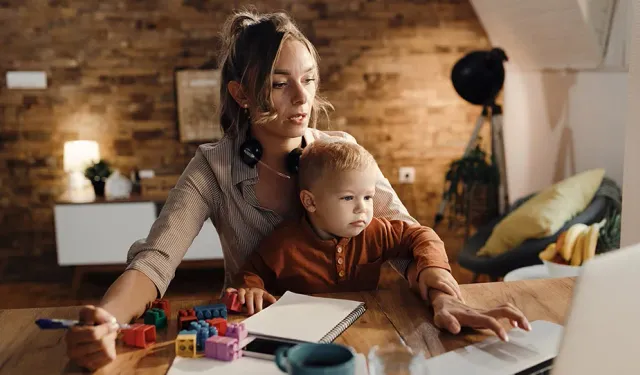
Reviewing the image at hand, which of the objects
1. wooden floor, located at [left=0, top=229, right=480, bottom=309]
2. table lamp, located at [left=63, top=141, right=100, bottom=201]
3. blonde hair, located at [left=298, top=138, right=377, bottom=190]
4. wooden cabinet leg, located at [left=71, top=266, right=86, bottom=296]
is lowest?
wooden floor, located at [left=0, top=229, right=480, bottom=309]

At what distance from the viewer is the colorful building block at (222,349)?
108 cm

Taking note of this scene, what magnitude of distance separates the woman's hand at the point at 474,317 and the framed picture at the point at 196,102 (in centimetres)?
363

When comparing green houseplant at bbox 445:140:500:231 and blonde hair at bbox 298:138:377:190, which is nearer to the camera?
blonde hair at bbox 298:138:377:190

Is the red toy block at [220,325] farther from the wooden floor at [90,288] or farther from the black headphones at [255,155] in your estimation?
the wooden floor at [90,288]

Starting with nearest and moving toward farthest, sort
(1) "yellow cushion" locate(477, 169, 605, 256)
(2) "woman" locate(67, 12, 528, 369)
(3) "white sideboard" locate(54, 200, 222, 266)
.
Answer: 1. (2) "woman" locate(67, 12, 528, 369)
2. (1) "yellow cushion" locate(477, 169, 605, 256)
3. (3) "white sideboard" locate(54, 200, 222, 266)

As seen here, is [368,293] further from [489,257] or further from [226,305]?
[489,257]

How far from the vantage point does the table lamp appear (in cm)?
448

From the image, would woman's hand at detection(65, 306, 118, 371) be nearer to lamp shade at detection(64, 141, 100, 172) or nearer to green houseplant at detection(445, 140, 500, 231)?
green houseplant at detection(445, 140, 500, 231)

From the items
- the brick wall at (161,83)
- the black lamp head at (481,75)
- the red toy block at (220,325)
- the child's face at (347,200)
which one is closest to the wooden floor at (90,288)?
the brick wall at (161,83)

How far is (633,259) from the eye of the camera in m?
0.72

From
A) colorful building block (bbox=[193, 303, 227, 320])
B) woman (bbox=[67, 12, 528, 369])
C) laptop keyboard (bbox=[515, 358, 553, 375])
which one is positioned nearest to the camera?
laptop keyboard (bbox=[515, 358, 553, 375])

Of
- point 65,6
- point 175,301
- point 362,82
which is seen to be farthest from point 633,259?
point 65,6

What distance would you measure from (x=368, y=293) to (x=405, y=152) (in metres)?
3.59

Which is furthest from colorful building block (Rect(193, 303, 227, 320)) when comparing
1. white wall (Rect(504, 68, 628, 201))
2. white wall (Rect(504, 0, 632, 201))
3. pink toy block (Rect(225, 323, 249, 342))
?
white wall (Rect(504, 68, 628, 201))
